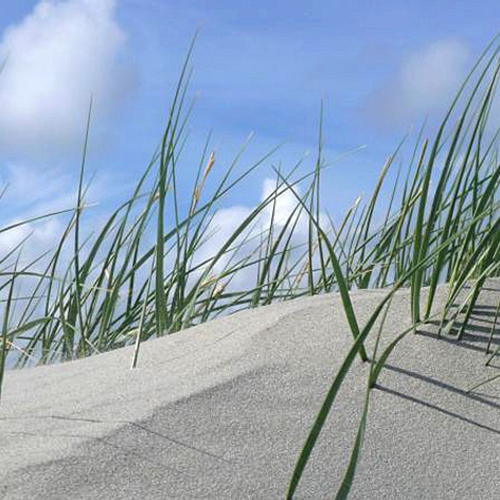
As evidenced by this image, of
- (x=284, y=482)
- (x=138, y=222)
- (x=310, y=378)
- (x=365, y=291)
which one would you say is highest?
(x=138, y=222)

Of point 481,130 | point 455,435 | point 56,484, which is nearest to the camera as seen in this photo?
point 56,484

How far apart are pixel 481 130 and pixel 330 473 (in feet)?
2.44

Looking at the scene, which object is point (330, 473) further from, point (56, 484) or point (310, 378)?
point (56, 484)

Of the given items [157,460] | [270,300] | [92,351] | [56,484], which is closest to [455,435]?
[157,460]

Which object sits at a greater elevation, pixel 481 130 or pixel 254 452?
pixel 481 130

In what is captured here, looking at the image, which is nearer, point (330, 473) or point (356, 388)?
point (330, 473)

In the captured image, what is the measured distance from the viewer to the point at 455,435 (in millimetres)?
1258

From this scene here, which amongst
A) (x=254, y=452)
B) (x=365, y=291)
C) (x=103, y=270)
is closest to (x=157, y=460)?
(x=254, y=452)

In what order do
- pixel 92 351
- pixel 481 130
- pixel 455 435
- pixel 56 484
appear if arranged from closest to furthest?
pixel 56 484
pixel 455 435
pixel 481 130
pixel 92 351

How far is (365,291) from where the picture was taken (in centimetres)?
168

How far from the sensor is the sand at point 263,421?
3.63 feet

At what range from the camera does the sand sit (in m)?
1.11

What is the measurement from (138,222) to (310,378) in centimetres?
105

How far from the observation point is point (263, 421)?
3.99ft
